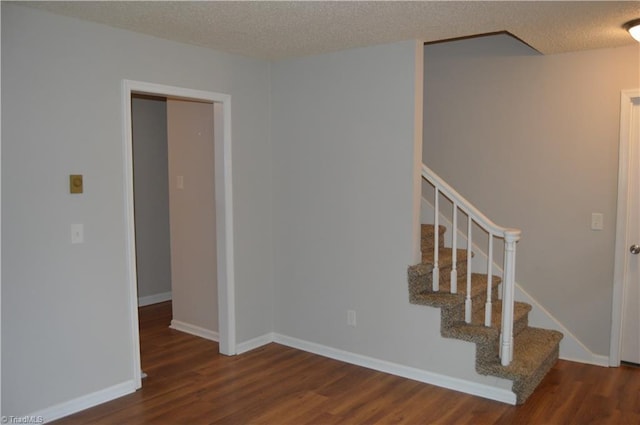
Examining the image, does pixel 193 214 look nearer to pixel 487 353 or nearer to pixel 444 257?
pixel 444 257

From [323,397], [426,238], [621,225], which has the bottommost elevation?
[323,397]

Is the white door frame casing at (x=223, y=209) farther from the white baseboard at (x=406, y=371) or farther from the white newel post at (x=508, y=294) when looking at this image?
the white newel post at (x=508, y=294)

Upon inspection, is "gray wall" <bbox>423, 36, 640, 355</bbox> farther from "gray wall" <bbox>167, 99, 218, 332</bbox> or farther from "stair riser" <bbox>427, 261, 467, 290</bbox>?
"gray wall" <bbox>167, 99, 218, 332</bbox>

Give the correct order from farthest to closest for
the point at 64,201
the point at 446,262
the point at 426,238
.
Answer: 1. the point at 426,238
2. the point at 446,262
3. the point at 64,201

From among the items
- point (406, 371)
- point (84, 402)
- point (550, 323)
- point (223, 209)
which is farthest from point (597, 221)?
point (84, 402)

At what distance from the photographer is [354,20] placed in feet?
9.98

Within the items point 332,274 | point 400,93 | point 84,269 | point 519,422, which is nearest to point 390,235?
point 332,274

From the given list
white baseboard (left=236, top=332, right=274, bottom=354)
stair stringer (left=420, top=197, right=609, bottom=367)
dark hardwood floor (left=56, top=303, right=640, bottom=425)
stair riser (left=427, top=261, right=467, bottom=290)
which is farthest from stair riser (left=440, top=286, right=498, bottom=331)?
white baseboard (left=236, top=332, right=274, bottom=354)

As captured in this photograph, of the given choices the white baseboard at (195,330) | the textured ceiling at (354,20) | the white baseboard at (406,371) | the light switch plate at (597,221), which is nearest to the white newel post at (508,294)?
the white baseboard at (406,371)

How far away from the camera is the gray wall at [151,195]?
560 cm

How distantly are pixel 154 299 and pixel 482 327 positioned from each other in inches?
146

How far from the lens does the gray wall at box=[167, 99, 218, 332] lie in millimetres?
4410

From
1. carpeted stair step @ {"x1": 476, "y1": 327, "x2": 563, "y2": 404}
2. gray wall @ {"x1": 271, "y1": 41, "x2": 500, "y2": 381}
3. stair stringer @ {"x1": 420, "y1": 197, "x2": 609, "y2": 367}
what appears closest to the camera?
carpeted stair step @ {"x1": 476, "y1": 327, "x2": 563, "y2": 404}

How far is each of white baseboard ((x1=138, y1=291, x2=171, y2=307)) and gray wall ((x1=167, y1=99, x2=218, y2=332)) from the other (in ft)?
3.32
